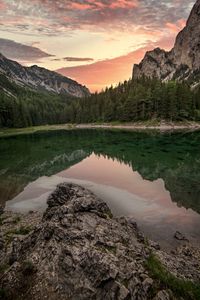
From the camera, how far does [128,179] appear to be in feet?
141

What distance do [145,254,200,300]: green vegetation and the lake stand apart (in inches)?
270

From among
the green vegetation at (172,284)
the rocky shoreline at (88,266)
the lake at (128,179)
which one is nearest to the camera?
the rocky shoreline at (88,266)

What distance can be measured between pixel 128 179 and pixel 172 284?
98.6 feet

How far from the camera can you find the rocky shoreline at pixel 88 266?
12.3 metres

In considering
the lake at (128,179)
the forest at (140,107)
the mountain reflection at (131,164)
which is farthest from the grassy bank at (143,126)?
the lake at (128,179)

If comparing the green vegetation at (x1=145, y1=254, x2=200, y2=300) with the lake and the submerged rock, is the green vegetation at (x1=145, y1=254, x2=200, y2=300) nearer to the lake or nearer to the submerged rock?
the lake

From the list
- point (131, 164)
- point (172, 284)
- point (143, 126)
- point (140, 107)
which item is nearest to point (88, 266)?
point (172, 284)

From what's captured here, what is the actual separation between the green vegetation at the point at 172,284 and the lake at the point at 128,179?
6847 millimetres

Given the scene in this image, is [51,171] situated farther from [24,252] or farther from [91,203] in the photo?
[24,252]

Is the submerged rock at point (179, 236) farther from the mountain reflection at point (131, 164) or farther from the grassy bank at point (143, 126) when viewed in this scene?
the grassy bank at point (143, 126)

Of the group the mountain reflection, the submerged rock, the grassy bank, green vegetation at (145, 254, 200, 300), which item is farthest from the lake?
the grassy bank

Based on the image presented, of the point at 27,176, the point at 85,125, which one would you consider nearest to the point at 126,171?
the point at 27,176

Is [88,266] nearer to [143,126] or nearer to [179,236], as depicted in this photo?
[179,236]

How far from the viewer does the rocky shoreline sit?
12.3 metres
